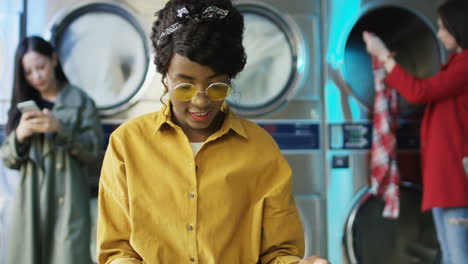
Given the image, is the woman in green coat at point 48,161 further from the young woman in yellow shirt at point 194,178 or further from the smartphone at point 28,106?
the young woman in yellow shirt at point 194,178

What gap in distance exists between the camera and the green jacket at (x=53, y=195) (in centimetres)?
243

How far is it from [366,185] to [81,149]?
178cm

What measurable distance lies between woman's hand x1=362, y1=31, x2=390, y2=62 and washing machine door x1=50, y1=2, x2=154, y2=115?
1409 millimetres

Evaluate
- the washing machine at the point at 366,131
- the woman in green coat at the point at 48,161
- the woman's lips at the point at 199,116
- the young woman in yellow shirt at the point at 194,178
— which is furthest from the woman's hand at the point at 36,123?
the washing machine at the point at 366,131

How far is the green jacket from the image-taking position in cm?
243

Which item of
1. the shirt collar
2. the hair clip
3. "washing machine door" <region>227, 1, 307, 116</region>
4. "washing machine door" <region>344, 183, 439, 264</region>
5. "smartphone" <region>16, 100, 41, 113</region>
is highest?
"washing machine door" <region>227, 1, 307, 116</region>

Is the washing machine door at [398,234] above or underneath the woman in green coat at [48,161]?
underneath

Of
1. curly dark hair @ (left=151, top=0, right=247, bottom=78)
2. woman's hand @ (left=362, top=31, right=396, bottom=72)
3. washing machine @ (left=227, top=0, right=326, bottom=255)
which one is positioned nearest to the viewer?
curly dark hair @ (left=151, top=0, right=247, bottom=78)

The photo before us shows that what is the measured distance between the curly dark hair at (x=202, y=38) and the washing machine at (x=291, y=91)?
1.72m

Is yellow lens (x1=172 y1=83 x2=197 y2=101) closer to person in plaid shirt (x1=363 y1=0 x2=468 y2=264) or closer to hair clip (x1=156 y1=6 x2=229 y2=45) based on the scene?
hair clip (x1=156 y1=6 x2=229 y2=45)

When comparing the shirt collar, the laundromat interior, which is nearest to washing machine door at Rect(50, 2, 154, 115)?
the laundromat interior

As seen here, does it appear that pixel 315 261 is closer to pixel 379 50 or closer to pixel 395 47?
pixel 379 50

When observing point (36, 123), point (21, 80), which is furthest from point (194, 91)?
point (21, 80)

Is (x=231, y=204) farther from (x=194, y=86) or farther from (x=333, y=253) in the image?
(x=333, y=253)
